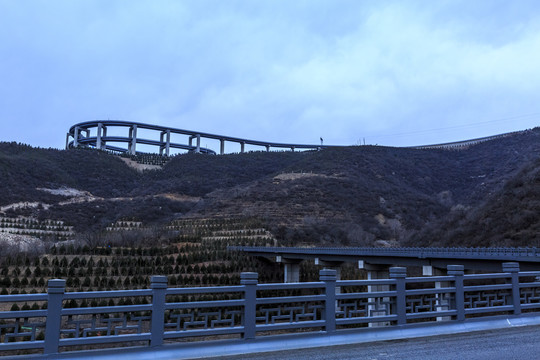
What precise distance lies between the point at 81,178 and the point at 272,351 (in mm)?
91152

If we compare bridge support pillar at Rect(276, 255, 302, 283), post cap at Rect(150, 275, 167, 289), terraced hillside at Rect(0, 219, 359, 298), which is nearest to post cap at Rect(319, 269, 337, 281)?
post cap at Rect(150, 275, 167, 289)

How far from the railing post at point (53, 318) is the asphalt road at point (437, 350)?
2751mm

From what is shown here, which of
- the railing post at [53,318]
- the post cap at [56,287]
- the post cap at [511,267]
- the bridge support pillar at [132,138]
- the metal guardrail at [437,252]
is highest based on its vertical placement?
the bridge support pillar at [132,138]

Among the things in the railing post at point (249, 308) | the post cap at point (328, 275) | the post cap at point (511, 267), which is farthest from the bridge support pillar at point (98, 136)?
the railing post at point (249, 308)

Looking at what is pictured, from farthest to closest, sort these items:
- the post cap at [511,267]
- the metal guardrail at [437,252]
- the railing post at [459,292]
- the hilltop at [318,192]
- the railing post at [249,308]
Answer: the hilltop at [318,192], the metal guardrail at [437,252], the post cap at [511,267], the railing post at [459,292], the railing post at [249,308]

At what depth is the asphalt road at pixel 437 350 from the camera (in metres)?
8.56

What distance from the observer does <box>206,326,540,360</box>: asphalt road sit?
28.1ft

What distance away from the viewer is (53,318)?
7.53m

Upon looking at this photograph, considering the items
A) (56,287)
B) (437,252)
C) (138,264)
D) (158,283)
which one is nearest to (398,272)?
(158,283)

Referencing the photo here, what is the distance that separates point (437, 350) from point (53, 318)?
6906mm

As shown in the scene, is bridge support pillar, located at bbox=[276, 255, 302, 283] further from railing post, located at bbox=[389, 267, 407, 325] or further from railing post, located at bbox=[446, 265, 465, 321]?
railing post, located at bbox=[389, 267, 407, 325]

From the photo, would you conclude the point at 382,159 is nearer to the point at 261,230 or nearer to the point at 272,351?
the point at 261,230

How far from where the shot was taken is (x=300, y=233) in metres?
61.4

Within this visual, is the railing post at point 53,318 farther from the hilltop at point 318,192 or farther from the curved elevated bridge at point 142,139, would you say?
the curved elevated bridge at point 142,139
